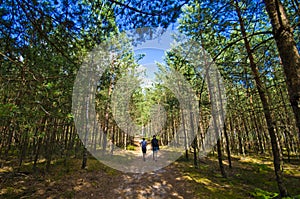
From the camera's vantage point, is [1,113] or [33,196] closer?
[1,113]

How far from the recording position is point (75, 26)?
4.19 meters

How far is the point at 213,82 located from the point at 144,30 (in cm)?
1130

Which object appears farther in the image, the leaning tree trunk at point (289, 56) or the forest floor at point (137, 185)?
the forest floor at point (137, 185)

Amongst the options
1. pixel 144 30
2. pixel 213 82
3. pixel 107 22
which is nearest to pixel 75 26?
pixel 107 22

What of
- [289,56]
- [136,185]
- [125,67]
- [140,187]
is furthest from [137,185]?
[125,67]

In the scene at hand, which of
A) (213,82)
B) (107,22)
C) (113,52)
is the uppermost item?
(113,52)

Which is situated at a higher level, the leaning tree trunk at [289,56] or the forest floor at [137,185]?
the leaning tree trunk at [289,56]

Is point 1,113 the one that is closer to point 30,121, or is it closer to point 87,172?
point 30,121

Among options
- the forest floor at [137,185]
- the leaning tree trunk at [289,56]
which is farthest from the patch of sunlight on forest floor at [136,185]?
the leaning tree trunk at [289,56]

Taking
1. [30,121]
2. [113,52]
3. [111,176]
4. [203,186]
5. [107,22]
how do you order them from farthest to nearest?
[113,52] < [111,176] < [203,186] < [30,121] < [107,22]

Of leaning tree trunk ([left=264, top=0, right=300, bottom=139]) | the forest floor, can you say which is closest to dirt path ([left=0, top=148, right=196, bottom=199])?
the forest floor

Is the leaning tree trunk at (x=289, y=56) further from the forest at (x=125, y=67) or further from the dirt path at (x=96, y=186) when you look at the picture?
the dirt path at (x=96, y=186)

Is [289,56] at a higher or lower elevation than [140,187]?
higher

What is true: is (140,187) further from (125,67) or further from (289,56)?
(125,67)
